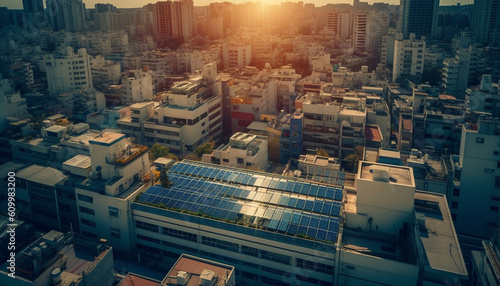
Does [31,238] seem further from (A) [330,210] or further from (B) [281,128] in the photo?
(B) [281,128]

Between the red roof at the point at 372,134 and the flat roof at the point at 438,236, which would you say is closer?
the flat roof at the point at 438,236

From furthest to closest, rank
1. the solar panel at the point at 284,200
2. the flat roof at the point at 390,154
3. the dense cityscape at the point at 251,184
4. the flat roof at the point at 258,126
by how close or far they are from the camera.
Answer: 1. the flat roof at the point at 258,126
2. the flat roof at the point at 390,154
3. the solar panel at the point at 284,200
4. the dense cityscape at the point at 251,184

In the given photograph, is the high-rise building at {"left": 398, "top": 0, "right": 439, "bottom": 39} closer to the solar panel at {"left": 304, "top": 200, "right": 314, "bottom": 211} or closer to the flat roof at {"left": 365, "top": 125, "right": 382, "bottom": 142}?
the flat roof at {"left": 365, "top": 125, "right": 382, "bottom": 142}

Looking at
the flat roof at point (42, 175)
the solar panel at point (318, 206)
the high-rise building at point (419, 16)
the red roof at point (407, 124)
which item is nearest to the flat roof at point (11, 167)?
the flat roof at point (42, 175)

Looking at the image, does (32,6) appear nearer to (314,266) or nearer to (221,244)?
(221,244)

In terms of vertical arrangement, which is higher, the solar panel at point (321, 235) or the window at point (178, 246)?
the solar panel at point (321, 235)

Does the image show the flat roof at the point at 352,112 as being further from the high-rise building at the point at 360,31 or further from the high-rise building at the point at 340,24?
the high-rise building at the point at 340,24

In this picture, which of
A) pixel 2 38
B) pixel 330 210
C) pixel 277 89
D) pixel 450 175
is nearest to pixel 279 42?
pixel 277 89

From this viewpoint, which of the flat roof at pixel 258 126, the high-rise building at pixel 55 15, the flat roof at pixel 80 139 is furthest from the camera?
the high-rise building at pixel 55 15

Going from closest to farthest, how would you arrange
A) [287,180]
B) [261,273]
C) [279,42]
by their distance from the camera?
[261,273]
[287,180]
[279,42]
